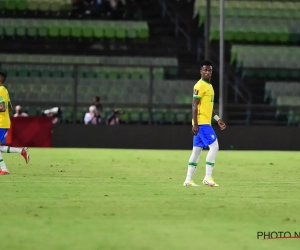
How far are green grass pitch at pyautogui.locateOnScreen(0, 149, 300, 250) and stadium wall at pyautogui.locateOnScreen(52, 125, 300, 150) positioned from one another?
1130 cm

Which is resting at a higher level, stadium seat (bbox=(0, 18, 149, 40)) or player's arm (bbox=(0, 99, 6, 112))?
player's arm (bbox=(0, 99, 6, 112))

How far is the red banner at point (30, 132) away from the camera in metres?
31.8

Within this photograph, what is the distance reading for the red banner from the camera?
104ft

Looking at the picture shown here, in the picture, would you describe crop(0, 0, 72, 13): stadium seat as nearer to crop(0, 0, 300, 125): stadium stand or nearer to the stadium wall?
crop(0, 0, 300, 125): stadium stand

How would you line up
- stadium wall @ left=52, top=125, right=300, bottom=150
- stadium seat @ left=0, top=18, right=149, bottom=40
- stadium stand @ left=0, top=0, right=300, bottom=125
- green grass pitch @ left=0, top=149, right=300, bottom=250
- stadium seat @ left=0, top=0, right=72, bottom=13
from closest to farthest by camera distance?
green grass pitch @ left=0, top=149, right=300, bottom=250 → stadium wall @ left=52, top=125, right=300, bottom=150 → stadium stand @ left=0, top=0, right=300, bottom=125 → stadium seat @ left=0, top=18, right=149, bottom=40 → stadium seat @ left=0, top=0, right=72, bottom=13

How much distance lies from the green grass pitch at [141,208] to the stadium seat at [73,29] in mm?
19571

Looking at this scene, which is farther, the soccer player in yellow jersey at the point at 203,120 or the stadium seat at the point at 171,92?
the stadium seat at the point at 171,92

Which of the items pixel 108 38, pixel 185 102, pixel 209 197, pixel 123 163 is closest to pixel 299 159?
pixel 123 163

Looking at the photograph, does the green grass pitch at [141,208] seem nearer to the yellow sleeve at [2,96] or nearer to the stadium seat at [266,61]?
the yellow sleeve at [2,96]

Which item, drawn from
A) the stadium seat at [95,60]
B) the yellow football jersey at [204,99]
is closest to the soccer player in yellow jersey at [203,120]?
the yellow football jersey at [204,99]

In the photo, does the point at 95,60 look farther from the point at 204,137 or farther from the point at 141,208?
the point at 141,208

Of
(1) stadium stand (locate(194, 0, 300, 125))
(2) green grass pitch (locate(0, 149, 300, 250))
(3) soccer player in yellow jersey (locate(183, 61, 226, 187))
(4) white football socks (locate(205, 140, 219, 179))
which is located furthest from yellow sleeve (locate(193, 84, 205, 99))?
(1) stadium stand (locate(194, 0, 300, 125))

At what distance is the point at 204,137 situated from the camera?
15328 millimetres

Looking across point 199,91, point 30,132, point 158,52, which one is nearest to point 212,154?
point 199,91
